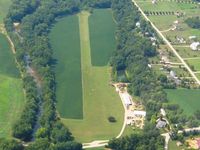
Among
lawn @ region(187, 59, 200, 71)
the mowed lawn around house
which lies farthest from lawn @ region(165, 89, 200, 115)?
the mowed lawn around house

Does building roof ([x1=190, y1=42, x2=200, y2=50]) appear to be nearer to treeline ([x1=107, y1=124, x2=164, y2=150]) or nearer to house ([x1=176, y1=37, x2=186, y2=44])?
house ([x1=176, y1=37, x2=186, y2=44])

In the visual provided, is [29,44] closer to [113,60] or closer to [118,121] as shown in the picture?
[113,60]

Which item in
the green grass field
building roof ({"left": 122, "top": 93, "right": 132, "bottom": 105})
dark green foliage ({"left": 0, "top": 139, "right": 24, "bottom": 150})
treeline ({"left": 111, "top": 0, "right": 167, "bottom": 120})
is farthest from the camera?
the green grass field

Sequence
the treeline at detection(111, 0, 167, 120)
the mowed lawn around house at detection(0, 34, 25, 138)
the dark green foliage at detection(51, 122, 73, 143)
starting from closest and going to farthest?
the dark green foliage at detection(51, 122, 73, 143)
the mowed lawn around house at detection(0, 34, 25, 138)
the treeline at detection(111, 0, 167, 120)

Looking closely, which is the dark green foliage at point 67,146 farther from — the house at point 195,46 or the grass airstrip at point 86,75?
the house at point 195,46

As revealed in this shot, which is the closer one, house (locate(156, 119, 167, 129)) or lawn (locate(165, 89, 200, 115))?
house (locate(156, 119, 167, 129))

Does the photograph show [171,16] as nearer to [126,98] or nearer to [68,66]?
Result: [68,66]
